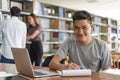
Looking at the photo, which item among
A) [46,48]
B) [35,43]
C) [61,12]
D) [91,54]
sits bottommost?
[46,48]

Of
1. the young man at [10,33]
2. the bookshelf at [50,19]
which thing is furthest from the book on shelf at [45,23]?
the young man at [10,33]

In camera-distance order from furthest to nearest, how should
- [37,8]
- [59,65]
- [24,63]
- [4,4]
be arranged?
1. [37,8]
2. [4,4]
3. [59,65]
4. [24,63]

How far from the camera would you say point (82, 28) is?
186 cm

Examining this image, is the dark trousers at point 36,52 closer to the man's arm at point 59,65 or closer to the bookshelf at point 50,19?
the bookshelf at point 50,19

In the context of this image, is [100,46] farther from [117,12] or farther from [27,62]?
[117,12]

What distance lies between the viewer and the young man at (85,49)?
1858 mm

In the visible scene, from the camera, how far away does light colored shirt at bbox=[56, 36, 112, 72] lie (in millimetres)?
1894

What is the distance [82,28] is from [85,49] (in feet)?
0.63

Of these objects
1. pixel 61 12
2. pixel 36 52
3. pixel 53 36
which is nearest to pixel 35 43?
pixel 36 52

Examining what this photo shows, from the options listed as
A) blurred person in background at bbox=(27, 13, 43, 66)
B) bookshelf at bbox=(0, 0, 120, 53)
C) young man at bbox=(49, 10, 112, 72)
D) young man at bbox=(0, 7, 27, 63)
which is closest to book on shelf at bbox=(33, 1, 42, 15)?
bookshelf at bbox=(0, 0, 120, 53)

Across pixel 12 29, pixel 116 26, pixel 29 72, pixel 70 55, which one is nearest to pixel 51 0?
pixel 116 26

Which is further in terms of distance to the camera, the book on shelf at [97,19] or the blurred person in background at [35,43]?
the book on shelf at [97,19]

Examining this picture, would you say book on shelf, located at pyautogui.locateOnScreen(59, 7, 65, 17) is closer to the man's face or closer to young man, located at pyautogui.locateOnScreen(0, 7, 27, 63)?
young man, located at pyautogui.locateOnScreen(0, 7, 27, 63)

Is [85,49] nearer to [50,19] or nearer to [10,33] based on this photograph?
[10,33]
